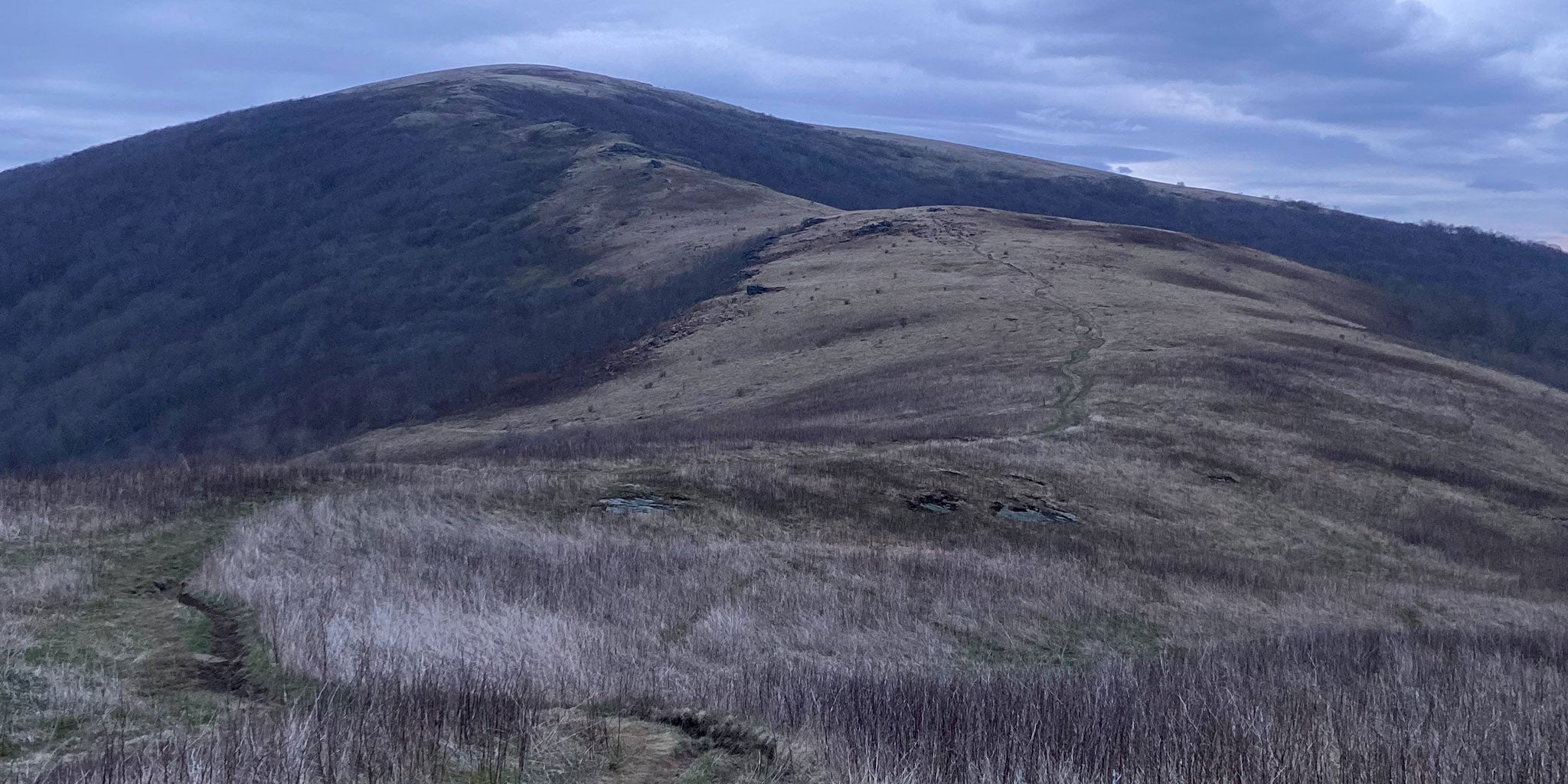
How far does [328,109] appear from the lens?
12900cm

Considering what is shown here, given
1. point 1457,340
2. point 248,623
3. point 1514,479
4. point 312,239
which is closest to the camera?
point 248,623

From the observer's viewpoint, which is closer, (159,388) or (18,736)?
(18,736)

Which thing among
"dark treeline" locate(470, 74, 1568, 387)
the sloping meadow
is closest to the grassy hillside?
"dark treeline" locate(470, 74, 1568, 387)

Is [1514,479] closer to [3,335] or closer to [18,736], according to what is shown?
[18,736]

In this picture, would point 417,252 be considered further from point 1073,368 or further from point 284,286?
point 1073,368

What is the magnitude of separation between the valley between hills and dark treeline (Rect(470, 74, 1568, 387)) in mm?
67765

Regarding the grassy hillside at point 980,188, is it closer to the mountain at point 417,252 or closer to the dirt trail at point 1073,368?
the mountain at point 417,252

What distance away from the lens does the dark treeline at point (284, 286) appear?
59.9 m

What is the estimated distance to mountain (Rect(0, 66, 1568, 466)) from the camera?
2419 inches

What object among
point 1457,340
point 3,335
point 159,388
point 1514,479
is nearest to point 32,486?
point 1514,479

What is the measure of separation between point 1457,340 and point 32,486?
2710 inches

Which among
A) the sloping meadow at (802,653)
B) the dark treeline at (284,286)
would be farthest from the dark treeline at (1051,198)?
the sloping meadow at (802,653)

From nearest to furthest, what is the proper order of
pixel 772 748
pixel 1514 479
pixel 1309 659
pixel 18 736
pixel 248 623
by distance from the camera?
1. pixel 772 748
2. pixel 18 736
3. pixel 248 623
4. pixel 1309 659
5. pixel 1514 479

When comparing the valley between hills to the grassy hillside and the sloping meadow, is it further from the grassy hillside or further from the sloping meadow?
the grassy hillside
